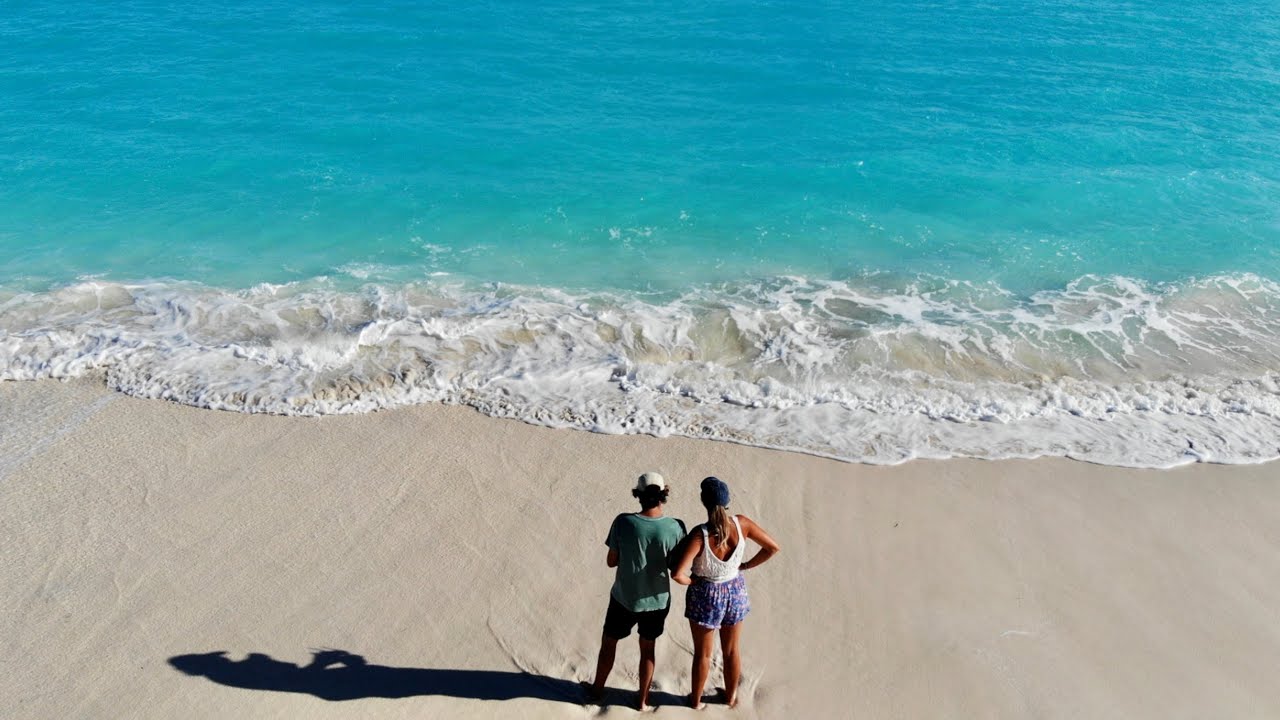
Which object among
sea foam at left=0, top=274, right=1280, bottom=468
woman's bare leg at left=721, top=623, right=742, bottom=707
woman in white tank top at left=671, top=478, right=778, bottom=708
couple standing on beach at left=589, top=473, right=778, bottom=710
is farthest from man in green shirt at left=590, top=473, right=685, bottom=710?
sea foam at left=0, top=274, right=1280, bottom=468

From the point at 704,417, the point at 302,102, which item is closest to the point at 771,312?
the point at 704,417

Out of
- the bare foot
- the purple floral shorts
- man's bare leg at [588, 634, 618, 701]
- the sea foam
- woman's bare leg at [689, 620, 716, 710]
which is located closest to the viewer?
the purple floral shorts

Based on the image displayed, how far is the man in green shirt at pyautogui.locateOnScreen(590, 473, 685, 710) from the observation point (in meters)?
4.03

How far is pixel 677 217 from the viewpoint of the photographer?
12.3 meters

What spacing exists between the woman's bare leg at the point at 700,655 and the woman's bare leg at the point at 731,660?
0.09m

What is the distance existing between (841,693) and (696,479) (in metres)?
2.31

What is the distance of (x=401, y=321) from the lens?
9492mm

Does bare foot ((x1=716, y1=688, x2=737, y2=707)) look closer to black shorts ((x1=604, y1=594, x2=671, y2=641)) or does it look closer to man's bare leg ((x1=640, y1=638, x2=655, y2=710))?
man's bare leg ((x1=640, y1=638, x2=655, y2=710))

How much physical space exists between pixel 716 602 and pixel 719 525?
19.4 inches

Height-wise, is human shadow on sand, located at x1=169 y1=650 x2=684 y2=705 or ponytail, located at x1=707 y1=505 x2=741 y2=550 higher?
ponytail, located at x1=707 y1=505 x2=741 y2=550

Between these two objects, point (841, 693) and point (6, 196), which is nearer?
point (841, 693)

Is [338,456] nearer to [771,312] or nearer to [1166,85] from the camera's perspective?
[771,312]

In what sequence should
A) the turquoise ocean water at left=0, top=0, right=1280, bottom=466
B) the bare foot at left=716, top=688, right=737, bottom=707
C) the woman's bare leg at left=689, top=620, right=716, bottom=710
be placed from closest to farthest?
the woman's bare leg at left=689, top=620, right=716, bottom=710
the bare foot at left=716, top=688, right=737, bottom=707
the turquoise ocean water at left=0, top=0, right=1280, bottom=466

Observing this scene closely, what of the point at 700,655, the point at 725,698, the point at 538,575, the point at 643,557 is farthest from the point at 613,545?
the point at 538,575
